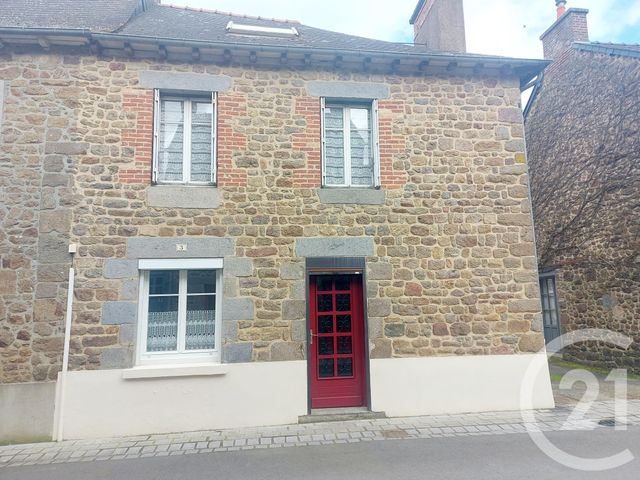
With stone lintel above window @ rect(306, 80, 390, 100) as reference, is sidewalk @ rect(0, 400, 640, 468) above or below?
below

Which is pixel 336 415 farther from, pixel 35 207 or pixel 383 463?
pixel 35 207

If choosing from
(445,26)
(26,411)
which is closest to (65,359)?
(26,411)

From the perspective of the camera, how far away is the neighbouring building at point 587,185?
9117 mm

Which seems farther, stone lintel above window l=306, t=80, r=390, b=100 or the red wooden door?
stone lintel above window l=306, t=80, r=390, b=100

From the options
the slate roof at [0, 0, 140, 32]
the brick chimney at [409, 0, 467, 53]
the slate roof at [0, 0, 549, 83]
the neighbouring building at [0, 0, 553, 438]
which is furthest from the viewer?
the brick chimney at [409, 0, 467, 53]

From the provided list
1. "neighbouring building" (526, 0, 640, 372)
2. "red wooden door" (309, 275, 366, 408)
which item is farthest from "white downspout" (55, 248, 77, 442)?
"neighbouring building" (526, 0, 640, 372)

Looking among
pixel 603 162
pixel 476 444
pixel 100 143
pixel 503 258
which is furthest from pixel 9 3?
pixel 603 162

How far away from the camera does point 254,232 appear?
6277mm

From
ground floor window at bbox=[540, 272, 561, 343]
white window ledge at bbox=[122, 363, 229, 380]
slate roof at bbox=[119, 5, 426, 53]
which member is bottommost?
white window ledge at bbox=[122, 363, 229, 380]

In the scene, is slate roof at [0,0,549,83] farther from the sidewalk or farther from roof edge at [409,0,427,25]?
the sidewalk

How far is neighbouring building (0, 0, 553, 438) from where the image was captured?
19.0ft

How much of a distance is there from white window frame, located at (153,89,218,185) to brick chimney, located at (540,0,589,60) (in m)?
9.52

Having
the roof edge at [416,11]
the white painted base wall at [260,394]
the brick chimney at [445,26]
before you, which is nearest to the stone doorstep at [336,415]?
the white painted base wall at [260,394]

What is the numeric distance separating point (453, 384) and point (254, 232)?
368cm
